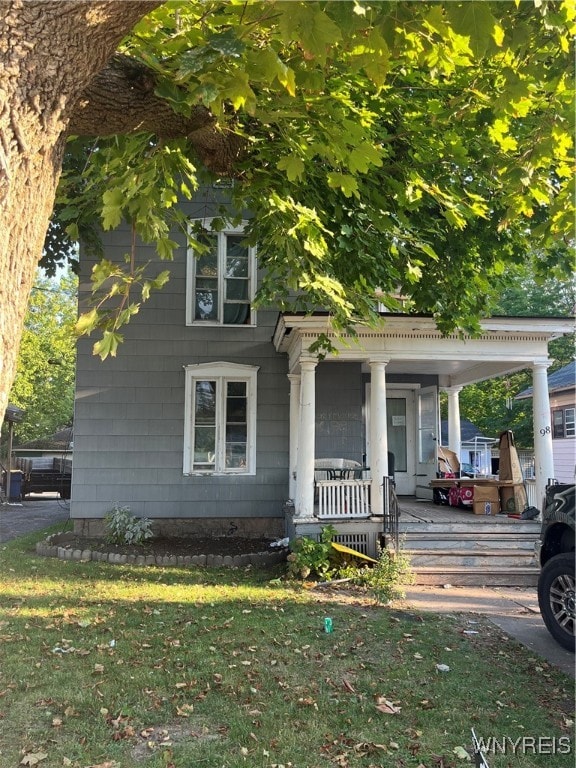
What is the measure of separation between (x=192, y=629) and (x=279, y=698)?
6.00ft

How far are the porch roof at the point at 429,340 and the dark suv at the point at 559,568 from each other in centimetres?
384

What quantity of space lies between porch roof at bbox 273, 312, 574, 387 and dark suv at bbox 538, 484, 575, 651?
3844mm

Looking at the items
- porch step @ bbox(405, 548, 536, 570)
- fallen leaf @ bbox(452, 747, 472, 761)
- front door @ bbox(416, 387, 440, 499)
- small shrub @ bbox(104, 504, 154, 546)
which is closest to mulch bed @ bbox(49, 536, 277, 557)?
small shrub @ bbox(104, 504, 154, 546)

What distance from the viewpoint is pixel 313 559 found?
7.94 metres

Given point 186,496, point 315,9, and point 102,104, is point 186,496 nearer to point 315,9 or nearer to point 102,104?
point 102,104

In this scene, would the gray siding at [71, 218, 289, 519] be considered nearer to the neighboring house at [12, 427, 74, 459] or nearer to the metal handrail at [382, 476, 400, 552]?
the metal handrail at [382, 476, 400, 552]

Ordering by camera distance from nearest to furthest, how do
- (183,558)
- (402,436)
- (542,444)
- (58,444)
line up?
(183,558), (542,444), (402,436), (58,444)

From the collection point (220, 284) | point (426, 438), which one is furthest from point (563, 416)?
point (220, 284)

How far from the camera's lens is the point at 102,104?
3.18 meters

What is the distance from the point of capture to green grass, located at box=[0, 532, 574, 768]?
3.45 meters

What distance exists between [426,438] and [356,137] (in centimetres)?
946

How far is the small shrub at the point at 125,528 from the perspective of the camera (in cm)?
1023

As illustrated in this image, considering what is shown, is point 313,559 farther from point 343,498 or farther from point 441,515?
point 441,515

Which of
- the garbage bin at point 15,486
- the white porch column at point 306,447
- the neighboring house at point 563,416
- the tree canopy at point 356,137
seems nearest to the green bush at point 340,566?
the white porch column at point 306,447
